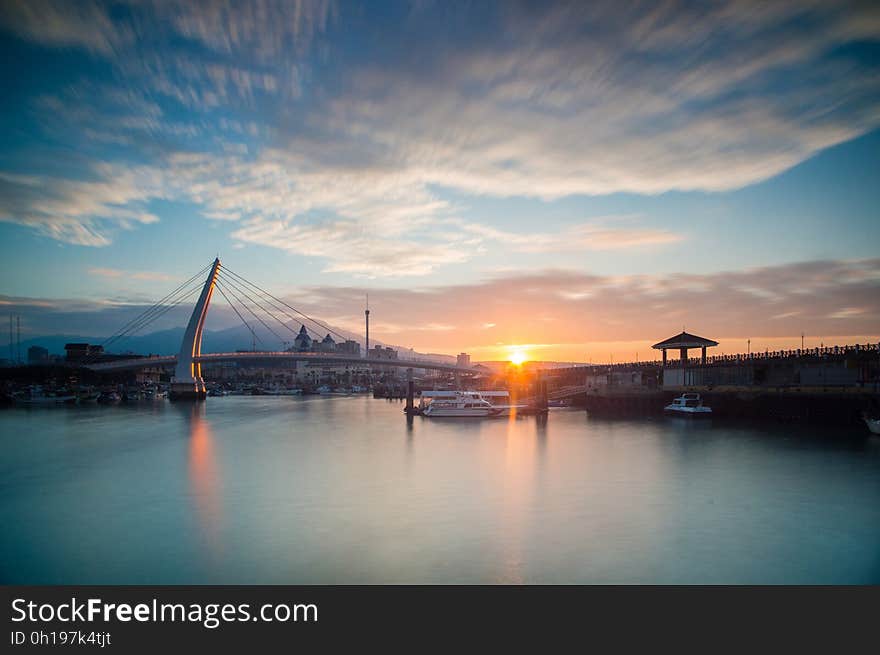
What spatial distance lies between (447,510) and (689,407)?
94.0 ft

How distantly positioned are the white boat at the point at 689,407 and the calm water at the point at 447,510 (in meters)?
9.10

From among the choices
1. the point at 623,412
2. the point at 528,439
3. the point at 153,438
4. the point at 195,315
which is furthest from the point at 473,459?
the point at 195,315

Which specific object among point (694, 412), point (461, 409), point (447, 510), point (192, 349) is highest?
point (192, 349)

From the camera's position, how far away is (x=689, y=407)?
1471 inches

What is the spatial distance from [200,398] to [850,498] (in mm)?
62276

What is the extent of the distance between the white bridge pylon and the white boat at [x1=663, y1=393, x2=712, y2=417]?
46.6 meters

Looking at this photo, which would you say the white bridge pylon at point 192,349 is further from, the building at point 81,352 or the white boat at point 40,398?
the building at point 81,352

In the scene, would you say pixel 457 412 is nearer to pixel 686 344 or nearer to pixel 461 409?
pixel 461 409

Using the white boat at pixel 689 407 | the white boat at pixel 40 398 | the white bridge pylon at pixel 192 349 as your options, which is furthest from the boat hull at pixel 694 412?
the white boat at pixel 40 398

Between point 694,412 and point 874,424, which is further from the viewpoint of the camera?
point 694,412

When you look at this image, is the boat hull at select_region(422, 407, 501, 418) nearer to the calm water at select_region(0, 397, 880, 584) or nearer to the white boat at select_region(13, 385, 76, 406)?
the calm water at select_region(0, 397, 880, 584)

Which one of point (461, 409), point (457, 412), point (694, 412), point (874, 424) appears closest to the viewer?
point (874, 424)

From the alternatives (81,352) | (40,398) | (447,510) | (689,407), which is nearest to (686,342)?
(689,407)
